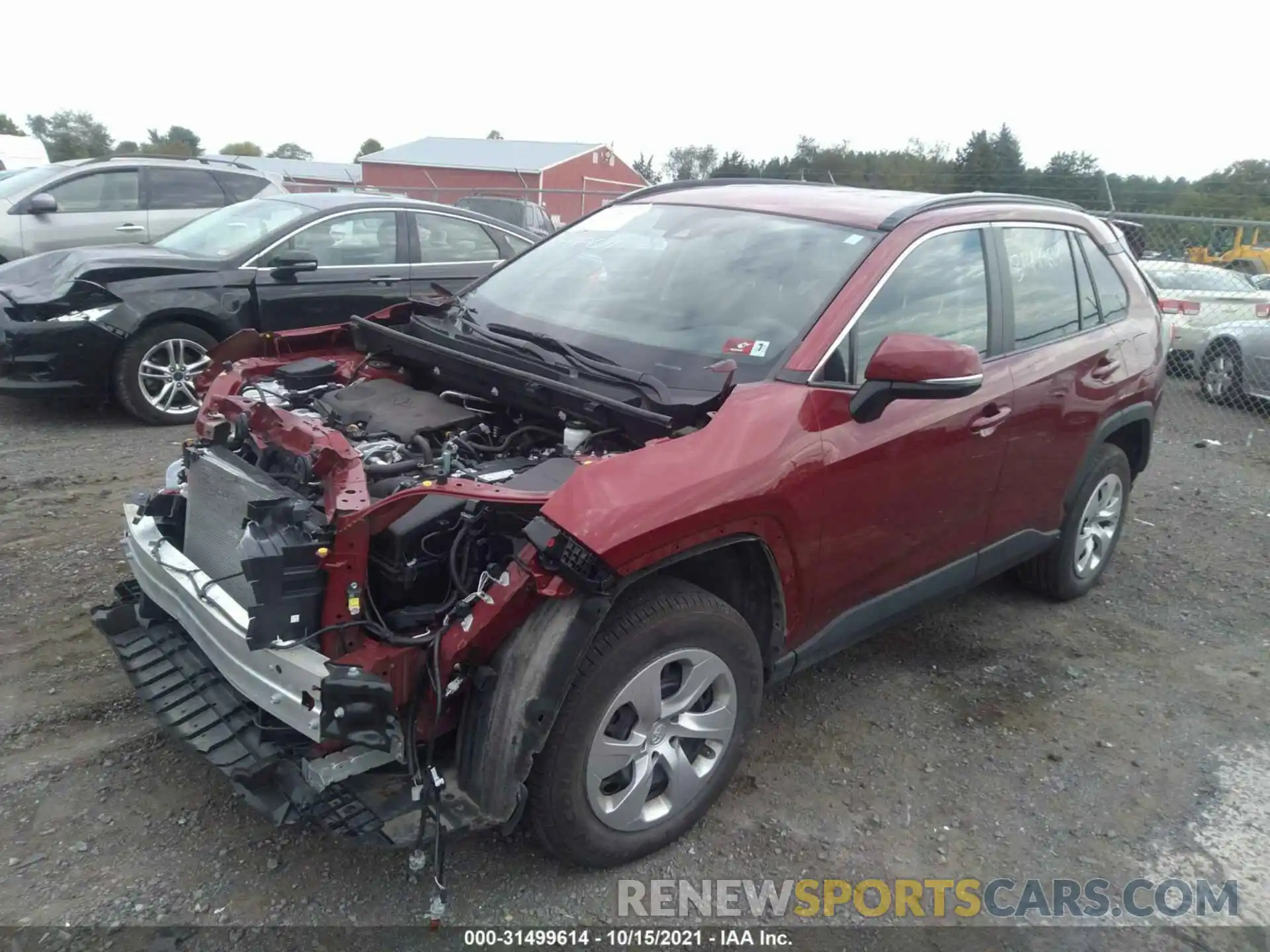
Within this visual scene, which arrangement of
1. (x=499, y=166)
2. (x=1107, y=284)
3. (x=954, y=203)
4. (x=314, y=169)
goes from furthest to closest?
(x=499, y=166) < (x=314, y=169) < (x=1107, y=284) < (x=954, y=203)

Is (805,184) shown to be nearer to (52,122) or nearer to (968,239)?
(968,239)

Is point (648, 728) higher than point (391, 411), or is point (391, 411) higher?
point (391, 411)

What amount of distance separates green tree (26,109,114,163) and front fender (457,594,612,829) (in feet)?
205

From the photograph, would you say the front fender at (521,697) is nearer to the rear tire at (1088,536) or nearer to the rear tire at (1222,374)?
the rear tire at (1088,536)

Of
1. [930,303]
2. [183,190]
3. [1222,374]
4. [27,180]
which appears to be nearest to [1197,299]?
[1222,374]

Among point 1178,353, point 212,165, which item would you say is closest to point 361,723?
point 212,165

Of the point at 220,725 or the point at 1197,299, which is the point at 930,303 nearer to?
the point at 220,725

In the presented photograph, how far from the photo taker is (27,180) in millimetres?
10289

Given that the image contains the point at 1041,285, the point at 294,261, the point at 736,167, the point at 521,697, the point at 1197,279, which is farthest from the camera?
the point at 736,167

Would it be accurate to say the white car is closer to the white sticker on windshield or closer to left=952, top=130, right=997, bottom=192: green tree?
the white sticker on windshield

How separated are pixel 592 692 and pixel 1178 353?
1056 centimetres

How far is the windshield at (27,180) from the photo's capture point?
32.9 ft

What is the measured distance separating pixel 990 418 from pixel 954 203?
0.90 metres

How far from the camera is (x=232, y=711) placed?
8.59 ft
